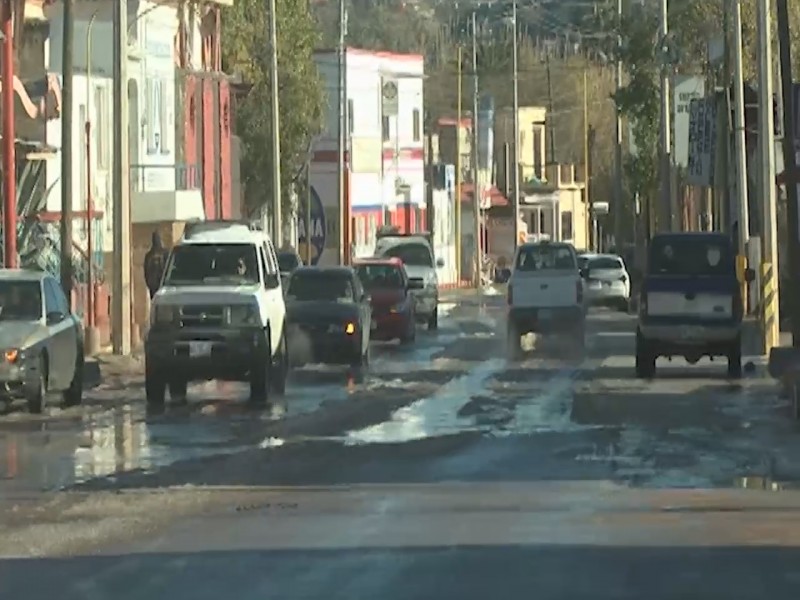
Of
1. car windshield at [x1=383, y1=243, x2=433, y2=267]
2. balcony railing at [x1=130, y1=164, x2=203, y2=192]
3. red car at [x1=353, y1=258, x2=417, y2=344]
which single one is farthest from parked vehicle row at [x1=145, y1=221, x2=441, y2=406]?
car windshield at [x1=383, y1=243, x2=433, y2=267]

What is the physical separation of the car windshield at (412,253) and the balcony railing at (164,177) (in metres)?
5.64

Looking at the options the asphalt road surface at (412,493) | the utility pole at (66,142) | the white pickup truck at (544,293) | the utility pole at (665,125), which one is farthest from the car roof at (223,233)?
the utility pole at (665,125)

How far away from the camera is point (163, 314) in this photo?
2989 cm

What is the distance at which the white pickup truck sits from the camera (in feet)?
143

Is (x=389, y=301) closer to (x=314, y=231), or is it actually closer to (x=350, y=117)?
(x=314, y=231)

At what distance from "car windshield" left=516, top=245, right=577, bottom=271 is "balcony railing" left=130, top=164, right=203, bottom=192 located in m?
10.4

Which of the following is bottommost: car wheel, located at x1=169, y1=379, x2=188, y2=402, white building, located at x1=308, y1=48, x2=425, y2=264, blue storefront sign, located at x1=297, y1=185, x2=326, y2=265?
car wheel, located at x1=169, y1=379, x2=188, y2=402

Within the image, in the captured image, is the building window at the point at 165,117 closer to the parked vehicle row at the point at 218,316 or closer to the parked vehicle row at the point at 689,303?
the parked vehicle row at the point at 689,303

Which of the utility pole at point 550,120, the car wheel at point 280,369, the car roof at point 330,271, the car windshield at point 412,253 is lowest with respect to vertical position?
the car wheel at point 280,369

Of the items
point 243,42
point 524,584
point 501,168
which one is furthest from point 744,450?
point 501,168

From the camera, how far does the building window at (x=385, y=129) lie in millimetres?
97375

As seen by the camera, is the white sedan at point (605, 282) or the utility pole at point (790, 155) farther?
the white sedan at point (605, 282)

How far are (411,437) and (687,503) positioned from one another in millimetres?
6917

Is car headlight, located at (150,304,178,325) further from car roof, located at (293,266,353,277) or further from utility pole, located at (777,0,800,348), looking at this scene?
utility pole, located at (777,0,800,348)
